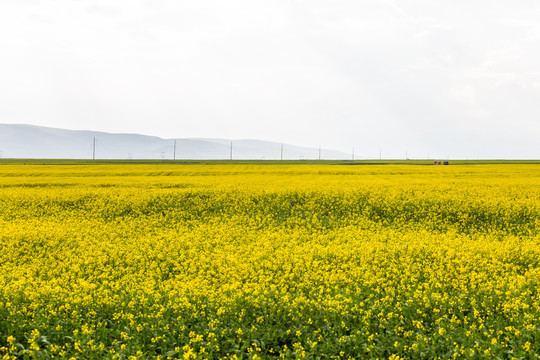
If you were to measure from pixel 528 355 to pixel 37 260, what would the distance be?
1145 centimetres

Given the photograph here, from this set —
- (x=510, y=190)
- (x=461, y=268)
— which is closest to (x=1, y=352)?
(x=461, y=268)

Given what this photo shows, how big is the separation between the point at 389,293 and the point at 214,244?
6.07 metres

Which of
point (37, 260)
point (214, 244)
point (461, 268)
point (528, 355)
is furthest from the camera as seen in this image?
point (214, 244)

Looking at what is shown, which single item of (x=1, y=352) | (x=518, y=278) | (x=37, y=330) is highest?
(x=518, y=278)

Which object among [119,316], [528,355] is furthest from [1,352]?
[528,355]

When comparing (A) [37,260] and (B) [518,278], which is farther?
(A) [37,260]

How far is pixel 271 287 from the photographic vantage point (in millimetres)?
7523

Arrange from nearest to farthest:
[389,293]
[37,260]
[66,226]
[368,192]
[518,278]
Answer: [389,293], [518,278], [37,260], [66,226], [368,192]

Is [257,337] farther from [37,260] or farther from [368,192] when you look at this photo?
[368,192]

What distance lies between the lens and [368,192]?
20.5 metres

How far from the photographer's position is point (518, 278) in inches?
313

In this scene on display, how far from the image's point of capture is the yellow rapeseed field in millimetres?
5652

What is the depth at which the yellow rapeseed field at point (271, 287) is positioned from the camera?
18.5 ft

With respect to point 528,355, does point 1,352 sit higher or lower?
lower
